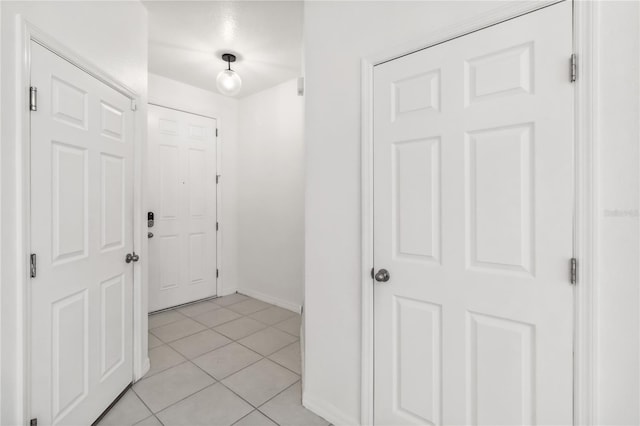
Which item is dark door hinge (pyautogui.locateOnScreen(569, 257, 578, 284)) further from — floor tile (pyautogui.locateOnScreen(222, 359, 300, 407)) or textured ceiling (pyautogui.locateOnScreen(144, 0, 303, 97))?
textured ceiling (pyautogui.locateOnScreen(144, 0, 303, 97))

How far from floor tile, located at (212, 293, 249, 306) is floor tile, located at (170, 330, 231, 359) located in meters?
0.86

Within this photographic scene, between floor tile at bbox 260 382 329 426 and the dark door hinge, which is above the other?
the dark door hinge

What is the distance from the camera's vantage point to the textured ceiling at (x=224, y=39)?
2.31 meters

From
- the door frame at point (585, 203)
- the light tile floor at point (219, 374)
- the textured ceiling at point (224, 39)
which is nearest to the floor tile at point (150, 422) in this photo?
the light tile floor at point (219, 374)

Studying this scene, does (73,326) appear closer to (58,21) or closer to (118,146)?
(118,146)

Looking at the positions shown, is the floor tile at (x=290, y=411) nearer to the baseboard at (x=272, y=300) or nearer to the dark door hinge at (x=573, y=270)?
the dark door hinge at (x=573, y=270)

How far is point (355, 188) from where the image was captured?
64.8 inches

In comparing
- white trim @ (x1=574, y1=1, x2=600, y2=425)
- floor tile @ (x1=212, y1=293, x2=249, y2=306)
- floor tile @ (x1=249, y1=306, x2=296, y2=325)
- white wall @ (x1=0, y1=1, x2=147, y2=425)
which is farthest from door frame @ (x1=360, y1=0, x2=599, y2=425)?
floor tile @ (x1=212, y1=293, x2=249, y2=306)

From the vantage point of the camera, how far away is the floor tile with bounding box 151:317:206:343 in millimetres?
2868

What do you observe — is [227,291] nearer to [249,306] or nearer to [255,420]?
[249,306]

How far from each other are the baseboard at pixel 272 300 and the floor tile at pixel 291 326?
23cm

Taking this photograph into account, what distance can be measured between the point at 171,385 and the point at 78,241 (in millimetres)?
1145

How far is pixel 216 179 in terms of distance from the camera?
13.2 ft

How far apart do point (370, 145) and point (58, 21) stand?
1580 millimetres
